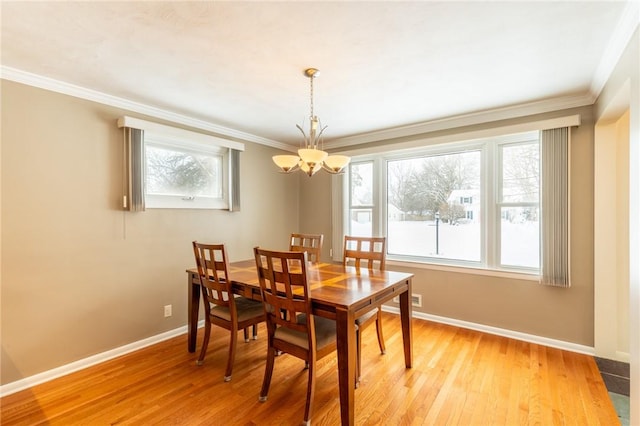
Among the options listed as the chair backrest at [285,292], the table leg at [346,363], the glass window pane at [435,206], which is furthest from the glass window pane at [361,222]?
the table leg at [346,363]

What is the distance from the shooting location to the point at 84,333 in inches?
100

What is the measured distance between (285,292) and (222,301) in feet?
2.58

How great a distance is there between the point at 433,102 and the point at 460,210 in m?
1.33

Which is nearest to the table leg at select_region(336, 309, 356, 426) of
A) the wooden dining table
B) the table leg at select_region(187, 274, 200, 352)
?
the wooden dining table

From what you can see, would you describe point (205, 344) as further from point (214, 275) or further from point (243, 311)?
point (214, 275)

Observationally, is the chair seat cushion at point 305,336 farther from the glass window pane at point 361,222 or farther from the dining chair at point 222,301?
the glass window pane at point 361,222

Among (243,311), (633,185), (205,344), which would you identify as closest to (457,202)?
(633,185)

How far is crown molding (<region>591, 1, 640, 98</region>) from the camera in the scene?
1.57 m

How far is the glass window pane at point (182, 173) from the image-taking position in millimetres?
3066

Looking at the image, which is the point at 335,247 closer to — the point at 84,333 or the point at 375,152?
the point at 375,152

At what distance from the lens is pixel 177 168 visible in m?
3.27

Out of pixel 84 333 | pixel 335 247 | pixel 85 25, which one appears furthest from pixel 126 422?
pixel 335 247

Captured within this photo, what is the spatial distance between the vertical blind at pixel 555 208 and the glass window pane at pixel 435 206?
2.07 ft

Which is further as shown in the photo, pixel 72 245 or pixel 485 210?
pixel 485 210
